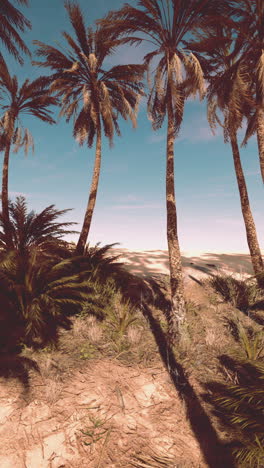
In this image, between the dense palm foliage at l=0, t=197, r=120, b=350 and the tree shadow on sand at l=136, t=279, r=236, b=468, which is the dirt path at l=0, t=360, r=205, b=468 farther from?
the dense palm foliage at l=0, t=197, r=120, b=350

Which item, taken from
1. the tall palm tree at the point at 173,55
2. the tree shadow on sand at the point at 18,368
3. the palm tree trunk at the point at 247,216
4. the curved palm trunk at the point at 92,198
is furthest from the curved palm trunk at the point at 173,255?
the curved palm trunk at the point at 92,198

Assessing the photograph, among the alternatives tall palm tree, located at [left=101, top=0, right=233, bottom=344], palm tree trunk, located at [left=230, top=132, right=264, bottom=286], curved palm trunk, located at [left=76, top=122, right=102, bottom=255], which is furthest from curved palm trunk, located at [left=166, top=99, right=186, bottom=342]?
curved palm trunk, located at [left=76, top=122, right=102, bottom=255]

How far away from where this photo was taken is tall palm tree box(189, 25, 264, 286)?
21.1ft

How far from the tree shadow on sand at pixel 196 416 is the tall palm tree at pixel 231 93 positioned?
3.16m

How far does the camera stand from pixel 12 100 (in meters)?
13.1

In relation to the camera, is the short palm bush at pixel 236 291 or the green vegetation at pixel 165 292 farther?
the short palm bush at pixel 236 291

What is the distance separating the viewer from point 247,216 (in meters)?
7.77

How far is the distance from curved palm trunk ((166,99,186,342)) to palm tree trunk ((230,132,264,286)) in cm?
312

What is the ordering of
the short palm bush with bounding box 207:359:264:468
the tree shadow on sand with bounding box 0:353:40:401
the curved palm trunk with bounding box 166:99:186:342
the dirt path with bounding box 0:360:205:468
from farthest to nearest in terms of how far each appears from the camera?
the curved palm trunk with bounding box 166:99:186:342, the tree shadow on sand with bounding box 0:353:40:401, the dirt path with bounding box 0:360:205:468, the short palm bush with bounding box 207:359:264:468

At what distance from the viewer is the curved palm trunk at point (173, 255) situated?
553 cm

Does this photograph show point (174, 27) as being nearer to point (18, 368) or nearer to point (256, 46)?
point (256, 46)

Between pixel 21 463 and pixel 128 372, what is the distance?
78.6 inches

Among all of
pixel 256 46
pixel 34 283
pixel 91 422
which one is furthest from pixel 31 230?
pixel 256 46

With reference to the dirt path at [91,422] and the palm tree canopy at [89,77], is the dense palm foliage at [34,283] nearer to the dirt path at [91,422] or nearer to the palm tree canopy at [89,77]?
the dirt path at [91,422]
